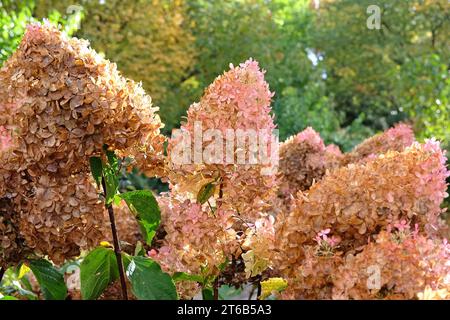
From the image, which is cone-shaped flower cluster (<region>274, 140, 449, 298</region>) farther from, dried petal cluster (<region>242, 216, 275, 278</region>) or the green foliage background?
the green foliage background

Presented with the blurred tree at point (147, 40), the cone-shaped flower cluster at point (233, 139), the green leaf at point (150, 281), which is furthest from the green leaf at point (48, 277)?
the blurred tree at point (147, 40)

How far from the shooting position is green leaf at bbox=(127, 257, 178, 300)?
1512mm

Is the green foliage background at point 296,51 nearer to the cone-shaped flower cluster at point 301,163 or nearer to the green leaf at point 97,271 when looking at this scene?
the cone-shaped flower cluster at point 301,163

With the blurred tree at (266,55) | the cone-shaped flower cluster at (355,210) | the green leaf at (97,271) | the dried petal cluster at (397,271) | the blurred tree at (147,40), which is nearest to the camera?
the dried petal cluster at (397,271)

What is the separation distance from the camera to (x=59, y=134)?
1.48m

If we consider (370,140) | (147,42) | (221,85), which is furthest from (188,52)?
(221,85)

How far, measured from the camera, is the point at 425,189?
146 cm

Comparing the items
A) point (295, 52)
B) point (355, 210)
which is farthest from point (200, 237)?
point (295, 52)

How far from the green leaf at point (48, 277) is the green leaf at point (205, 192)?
427 mm

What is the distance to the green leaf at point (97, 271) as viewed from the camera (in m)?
1.67

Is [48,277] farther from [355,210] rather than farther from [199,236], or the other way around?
[355,210]

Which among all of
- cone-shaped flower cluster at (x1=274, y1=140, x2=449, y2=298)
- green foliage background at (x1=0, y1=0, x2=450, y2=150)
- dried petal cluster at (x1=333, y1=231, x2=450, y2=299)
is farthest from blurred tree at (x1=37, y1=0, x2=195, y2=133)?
dried petal cluster at (x1=333, y1=231, x2=450, y2=299)

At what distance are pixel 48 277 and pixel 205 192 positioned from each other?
470mm
